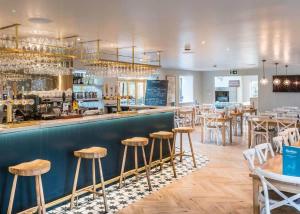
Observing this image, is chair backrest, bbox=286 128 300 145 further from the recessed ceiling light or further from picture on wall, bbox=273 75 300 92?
picture on wall, bbox=273 75 300 92

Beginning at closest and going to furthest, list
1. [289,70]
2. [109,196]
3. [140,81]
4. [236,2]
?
1. [236,2]
2. [109,196]
3. [140,81]
4. [289,70]

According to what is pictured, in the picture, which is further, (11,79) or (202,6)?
(11,79)

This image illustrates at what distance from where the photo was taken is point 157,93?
10938mm

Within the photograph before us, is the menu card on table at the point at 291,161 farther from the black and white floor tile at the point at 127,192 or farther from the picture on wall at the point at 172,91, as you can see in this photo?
the picture on wall at the point at 172,91

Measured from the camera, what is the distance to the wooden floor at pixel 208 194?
3.86 m

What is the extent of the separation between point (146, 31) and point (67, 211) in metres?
2.80

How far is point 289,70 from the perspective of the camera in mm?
12664

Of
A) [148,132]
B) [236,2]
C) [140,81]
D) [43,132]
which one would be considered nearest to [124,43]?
[148,132]

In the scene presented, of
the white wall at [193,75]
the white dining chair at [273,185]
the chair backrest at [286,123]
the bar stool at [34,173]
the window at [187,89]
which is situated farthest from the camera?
the window at [187,89]

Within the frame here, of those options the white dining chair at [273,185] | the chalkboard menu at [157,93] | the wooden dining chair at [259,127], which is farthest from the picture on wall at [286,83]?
the white dining chair at [273,185]

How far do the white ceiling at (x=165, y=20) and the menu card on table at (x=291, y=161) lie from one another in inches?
61.1

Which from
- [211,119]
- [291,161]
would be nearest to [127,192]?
[291,161]

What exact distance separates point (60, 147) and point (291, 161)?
9.23 feet

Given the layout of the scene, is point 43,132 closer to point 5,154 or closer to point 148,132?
point 5,154
